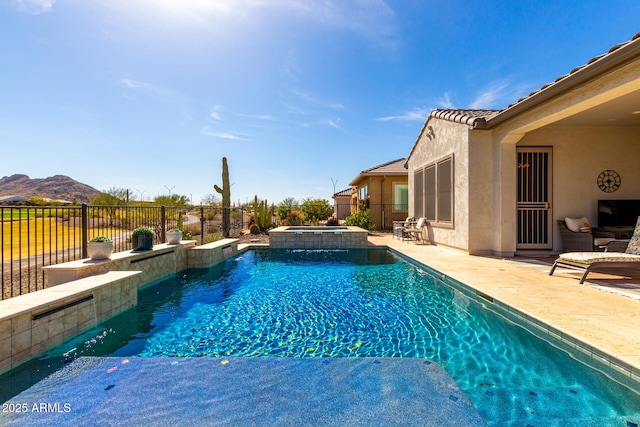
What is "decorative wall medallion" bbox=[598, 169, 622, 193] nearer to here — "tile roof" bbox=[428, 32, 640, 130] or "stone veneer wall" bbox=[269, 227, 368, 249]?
"tile roof" bbox=[428, 32, 640, 130]

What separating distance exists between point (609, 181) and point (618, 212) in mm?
973

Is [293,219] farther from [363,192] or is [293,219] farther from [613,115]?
[613,115]

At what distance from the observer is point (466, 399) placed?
2447 millimetres

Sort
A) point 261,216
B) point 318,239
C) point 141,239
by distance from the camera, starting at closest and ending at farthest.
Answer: point 141,239
point 318,239
point 261,216

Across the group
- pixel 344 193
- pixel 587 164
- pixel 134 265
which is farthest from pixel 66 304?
pixel 344 193

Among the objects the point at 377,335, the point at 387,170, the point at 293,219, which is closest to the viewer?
the point at 377,335

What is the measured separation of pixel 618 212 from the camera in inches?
331

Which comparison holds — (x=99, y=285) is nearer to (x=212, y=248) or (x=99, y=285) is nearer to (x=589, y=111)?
(x=212, y=248)

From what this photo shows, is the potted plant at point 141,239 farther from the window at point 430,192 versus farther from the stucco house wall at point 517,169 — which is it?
the window at point 430,192

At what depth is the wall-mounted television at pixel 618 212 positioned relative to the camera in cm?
838

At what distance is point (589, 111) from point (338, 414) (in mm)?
9221

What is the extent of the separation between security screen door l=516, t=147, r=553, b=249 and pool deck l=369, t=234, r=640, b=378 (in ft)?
3.97

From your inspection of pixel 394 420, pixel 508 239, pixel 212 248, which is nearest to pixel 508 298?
pixel 394 420

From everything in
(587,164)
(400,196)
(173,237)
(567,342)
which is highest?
(587,164)
